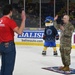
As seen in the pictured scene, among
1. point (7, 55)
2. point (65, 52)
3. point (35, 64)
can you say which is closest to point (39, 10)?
point (35, 64)

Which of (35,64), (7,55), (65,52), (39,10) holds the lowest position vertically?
(35,64)

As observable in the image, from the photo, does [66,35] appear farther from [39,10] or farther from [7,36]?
[39,10]

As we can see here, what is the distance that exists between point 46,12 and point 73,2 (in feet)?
5.43

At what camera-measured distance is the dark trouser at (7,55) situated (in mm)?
6320

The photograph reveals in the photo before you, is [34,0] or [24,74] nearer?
[24,74]

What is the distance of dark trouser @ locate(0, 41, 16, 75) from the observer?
20.7ft

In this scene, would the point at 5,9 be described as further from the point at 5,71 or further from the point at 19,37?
the point at 19,37

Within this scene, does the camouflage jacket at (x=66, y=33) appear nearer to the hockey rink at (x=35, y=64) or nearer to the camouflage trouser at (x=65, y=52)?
the camouflage trouser at (x=65, y=52)

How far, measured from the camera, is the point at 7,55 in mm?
6367

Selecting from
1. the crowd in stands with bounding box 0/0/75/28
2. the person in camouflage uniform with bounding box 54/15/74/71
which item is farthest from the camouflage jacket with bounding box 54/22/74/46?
the crowd in stands with bounding box 0/0/75/28

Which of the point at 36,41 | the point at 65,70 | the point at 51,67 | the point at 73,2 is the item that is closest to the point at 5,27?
the point at 65,70

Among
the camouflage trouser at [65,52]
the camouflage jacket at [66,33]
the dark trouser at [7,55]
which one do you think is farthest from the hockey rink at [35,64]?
the dark trouser at [7,55]

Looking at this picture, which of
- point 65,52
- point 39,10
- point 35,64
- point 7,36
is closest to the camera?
point 7,36

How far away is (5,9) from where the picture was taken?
638cm
